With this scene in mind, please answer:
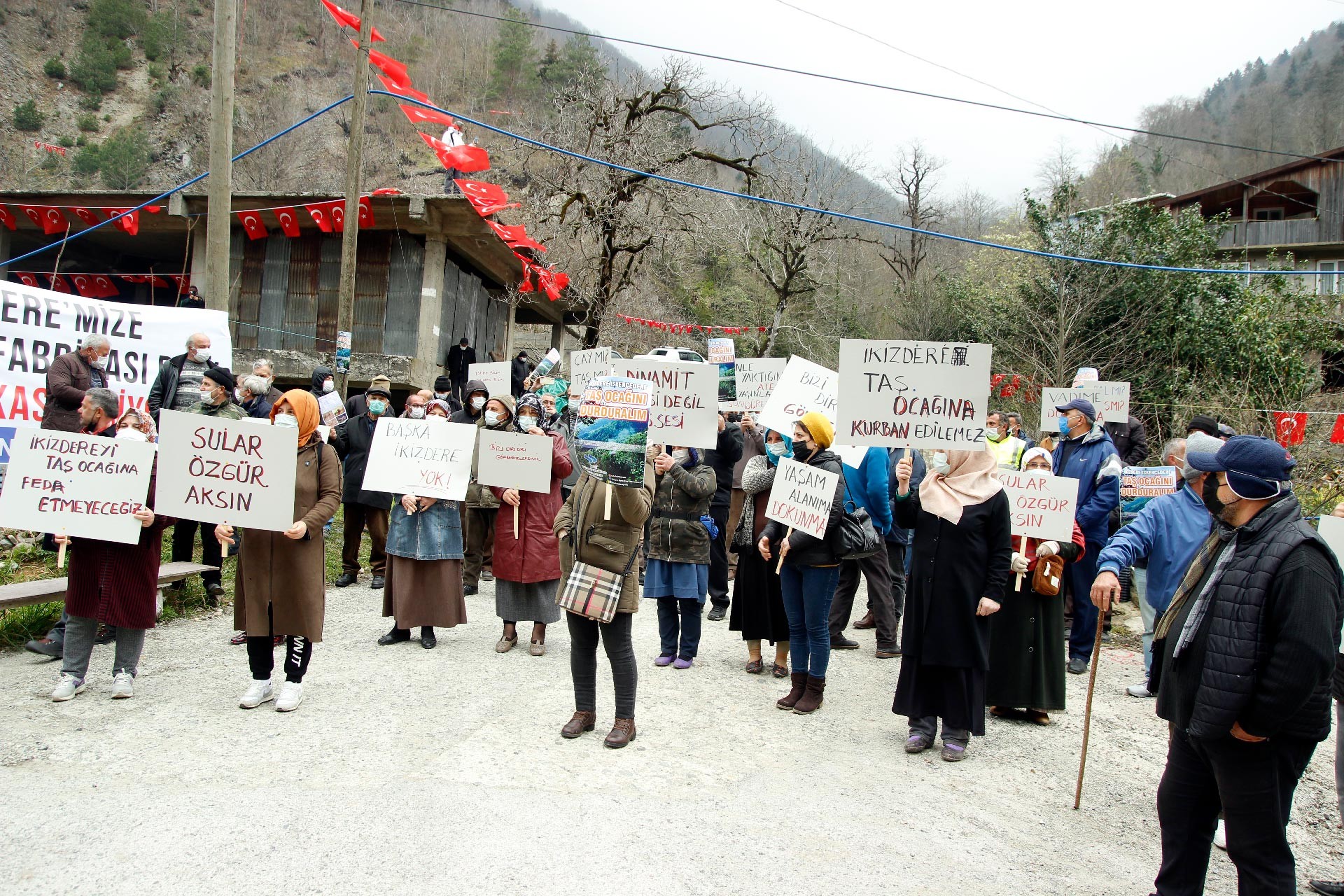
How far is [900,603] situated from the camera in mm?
8500

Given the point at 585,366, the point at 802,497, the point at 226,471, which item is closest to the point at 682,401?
the point at 802,497

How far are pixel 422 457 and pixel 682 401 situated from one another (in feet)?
7.59

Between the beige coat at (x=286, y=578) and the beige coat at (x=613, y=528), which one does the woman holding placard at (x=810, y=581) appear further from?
the beige coat at (x=286, y=578)

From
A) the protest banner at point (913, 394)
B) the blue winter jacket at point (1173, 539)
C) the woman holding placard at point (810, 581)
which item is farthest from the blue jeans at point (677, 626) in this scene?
the blue winter jacket at point (1173, 539)

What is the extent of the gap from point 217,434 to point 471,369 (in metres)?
6.89

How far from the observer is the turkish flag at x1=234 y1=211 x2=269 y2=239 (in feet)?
55.4

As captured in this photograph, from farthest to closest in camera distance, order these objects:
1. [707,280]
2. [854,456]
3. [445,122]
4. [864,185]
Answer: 1. [707,280]
2. [864,185]
3. [445,122]
4. [854,456]

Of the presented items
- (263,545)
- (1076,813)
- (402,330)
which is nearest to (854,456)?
(1076,813)

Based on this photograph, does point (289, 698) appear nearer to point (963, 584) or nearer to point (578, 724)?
point (578, 724)

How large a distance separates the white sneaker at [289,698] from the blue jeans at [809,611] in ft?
10.8

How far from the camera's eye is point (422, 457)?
7.07m

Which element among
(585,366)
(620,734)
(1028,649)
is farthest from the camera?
(585,366)

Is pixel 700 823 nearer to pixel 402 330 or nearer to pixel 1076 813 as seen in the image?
pixel 1076 813

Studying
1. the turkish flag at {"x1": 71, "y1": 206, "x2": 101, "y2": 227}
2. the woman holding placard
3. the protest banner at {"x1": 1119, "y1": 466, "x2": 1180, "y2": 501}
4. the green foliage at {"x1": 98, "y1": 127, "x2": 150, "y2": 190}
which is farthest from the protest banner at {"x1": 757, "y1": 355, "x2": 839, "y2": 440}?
the green foliage at {"x1": 98, "y1": 127, "x2": 150, "y2": 190}
